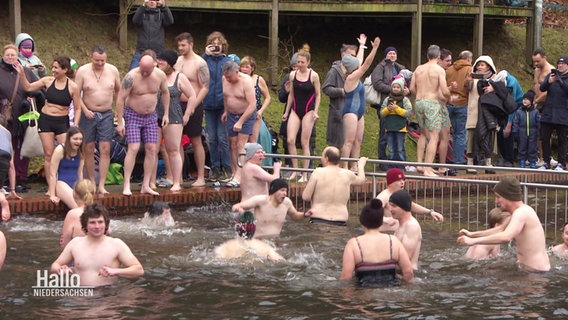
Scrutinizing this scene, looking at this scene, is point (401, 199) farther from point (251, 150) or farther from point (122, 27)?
point (122, 27)

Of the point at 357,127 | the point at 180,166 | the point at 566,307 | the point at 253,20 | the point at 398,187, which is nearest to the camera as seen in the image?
the point at 566,307

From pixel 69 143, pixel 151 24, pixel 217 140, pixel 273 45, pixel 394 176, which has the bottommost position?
pixel 394 176

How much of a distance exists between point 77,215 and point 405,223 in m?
3.23

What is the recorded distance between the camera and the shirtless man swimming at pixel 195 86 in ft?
52.6

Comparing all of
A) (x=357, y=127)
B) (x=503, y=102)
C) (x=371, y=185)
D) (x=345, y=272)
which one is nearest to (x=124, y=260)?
(x=345, y=272)

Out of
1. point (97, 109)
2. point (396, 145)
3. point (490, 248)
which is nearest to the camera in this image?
point (490, 248)

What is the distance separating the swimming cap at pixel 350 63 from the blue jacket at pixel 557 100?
356cm

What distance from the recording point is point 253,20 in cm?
2480

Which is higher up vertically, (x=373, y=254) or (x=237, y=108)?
(x=237, y=108)

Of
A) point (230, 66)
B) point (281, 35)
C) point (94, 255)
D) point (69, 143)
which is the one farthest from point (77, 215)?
point (281, 35)

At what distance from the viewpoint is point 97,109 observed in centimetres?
1502

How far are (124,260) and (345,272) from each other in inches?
80.3

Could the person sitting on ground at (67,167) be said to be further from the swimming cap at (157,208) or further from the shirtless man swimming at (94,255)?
the shirtless man swimming at (94,255)

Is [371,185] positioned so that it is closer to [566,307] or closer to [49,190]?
[49,190]
